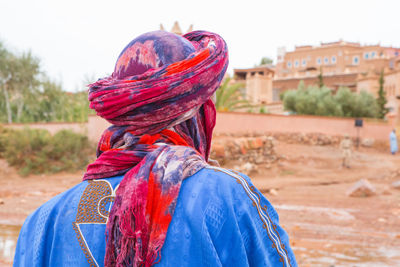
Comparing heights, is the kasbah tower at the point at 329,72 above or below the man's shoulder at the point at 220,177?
above

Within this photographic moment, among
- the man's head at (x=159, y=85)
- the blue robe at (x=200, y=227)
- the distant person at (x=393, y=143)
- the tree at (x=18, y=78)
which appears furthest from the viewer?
the tree at (x=18, y=78)

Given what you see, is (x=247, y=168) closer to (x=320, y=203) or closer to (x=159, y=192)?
(x=320, y=203)

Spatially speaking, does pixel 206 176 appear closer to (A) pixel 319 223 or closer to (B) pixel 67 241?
(B) pixel 67 241

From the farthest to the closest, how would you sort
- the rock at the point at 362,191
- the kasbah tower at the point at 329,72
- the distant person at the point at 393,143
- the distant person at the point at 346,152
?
the kasbah tower at the point at 329,72 → the distant person at the point at 393,143 → the distant person at the point at 346,152 → the rock at the point at 362,191

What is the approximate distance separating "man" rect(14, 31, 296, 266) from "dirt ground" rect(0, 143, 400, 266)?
5.19 m

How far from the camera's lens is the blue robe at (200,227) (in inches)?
37.5

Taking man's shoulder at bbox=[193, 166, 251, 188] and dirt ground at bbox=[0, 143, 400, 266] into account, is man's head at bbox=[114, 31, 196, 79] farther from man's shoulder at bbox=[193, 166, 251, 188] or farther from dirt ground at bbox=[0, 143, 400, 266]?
dirt ground at bbox=[0, 143, 400, 266]

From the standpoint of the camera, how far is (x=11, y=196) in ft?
38.0

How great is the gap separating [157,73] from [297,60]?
61.4m

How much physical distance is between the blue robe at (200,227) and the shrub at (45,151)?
628 inches

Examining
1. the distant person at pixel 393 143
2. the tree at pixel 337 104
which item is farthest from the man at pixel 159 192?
the tree at pixel 337 104

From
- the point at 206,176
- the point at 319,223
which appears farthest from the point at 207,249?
the point at 319,223

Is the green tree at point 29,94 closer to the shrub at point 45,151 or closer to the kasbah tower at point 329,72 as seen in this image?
the shrub at point 45,151

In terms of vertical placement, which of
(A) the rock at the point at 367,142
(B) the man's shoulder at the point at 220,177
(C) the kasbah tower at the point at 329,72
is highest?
(C) the kasbah tower at the point at 329,72
